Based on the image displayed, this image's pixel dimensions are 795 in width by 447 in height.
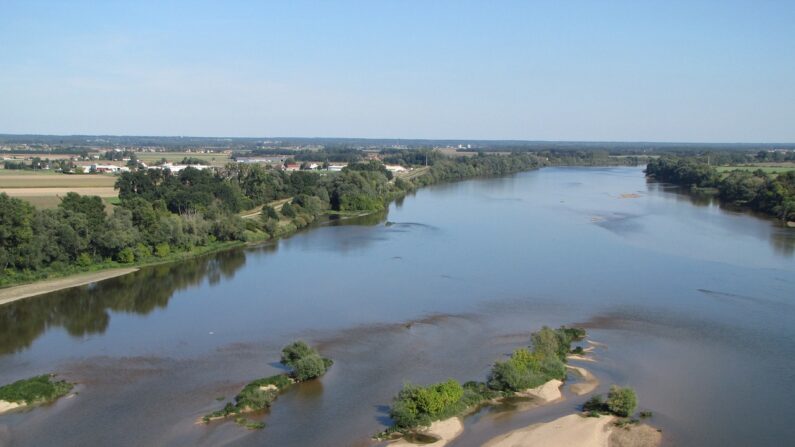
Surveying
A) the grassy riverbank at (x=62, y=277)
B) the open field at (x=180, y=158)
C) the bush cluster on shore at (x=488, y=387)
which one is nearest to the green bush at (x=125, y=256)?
the grassy riverbank at (x=62, y=277)

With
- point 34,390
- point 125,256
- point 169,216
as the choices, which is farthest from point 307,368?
point 169,216

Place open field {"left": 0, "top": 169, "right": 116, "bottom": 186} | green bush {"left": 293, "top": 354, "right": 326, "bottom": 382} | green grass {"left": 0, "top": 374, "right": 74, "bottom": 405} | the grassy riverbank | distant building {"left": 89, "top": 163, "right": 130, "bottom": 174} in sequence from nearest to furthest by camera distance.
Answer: green grass {"left": 0, "top": 374, "right": 74, "bottom": 405}
green bush {"left": 293, "top": 354, "right": 326, "bottom": 382}
the grassy riverbank
open field {"left": 0, "top": 169, "right": 116, "bottom": 186}
distant building {"left": 89, "top": 163, "right": 130, "bottom": 174}

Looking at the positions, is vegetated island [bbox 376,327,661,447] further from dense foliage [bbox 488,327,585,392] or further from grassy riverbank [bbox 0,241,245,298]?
grassy riverbank [bbox 0,241,245,298]

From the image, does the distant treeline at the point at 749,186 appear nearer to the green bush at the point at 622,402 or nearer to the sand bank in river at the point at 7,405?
the green bush at the point at 622,402

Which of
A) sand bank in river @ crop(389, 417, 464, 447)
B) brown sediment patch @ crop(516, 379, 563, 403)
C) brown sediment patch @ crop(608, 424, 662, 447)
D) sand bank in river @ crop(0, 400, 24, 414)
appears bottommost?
sand bank in river @ crop(0, 400, 24, 414)

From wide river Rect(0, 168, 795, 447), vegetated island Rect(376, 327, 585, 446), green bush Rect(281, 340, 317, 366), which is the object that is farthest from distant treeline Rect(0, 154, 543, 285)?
vegetated island Rect(376, 327, 585, 446)

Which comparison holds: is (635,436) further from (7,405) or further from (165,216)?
(165,216)
